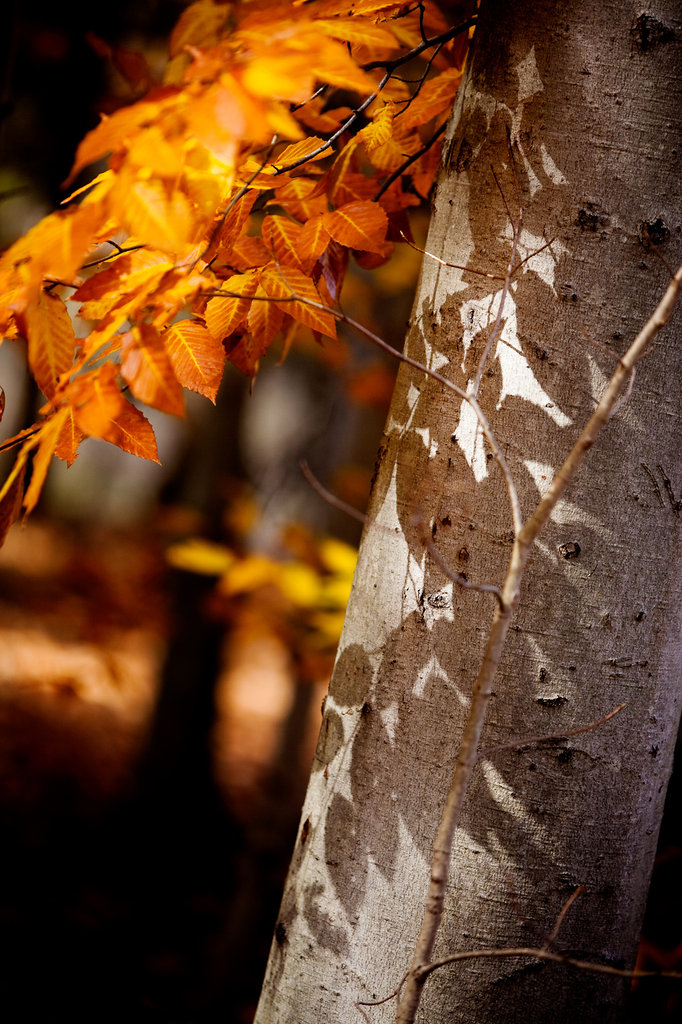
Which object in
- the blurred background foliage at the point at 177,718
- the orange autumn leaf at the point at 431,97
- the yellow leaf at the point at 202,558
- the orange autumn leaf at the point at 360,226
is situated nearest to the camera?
the orange autumn leaf at the point at 360,226

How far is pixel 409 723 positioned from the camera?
39.2 inches

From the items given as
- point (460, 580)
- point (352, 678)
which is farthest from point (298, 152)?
point (352, 678)

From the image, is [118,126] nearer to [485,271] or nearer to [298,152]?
[298,152]

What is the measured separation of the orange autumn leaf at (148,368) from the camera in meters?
0.87

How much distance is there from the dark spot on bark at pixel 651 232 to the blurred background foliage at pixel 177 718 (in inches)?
63.1

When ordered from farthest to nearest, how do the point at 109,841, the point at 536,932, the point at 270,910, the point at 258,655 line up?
the point at 258,655 < the point at 109,841 < the point at 270,910 < the point at 536,932

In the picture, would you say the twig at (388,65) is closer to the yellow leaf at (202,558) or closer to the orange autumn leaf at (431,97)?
the orange autumn leaf at (431,97)

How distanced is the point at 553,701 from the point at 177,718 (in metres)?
4.05

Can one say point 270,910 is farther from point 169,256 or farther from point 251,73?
point 251,73

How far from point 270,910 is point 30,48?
611cm

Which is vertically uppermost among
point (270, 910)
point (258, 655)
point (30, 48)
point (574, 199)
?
point (30, 48)

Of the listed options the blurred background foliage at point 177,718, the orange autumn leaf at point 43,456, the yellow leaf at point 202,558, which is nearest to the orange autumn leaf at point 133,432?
the orange autumn leaf at point 43,456

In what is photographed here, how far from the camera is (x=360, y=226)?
102 cm

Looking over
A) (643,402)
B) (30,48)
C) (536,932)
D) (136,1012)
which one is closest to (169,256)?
(643,402)
